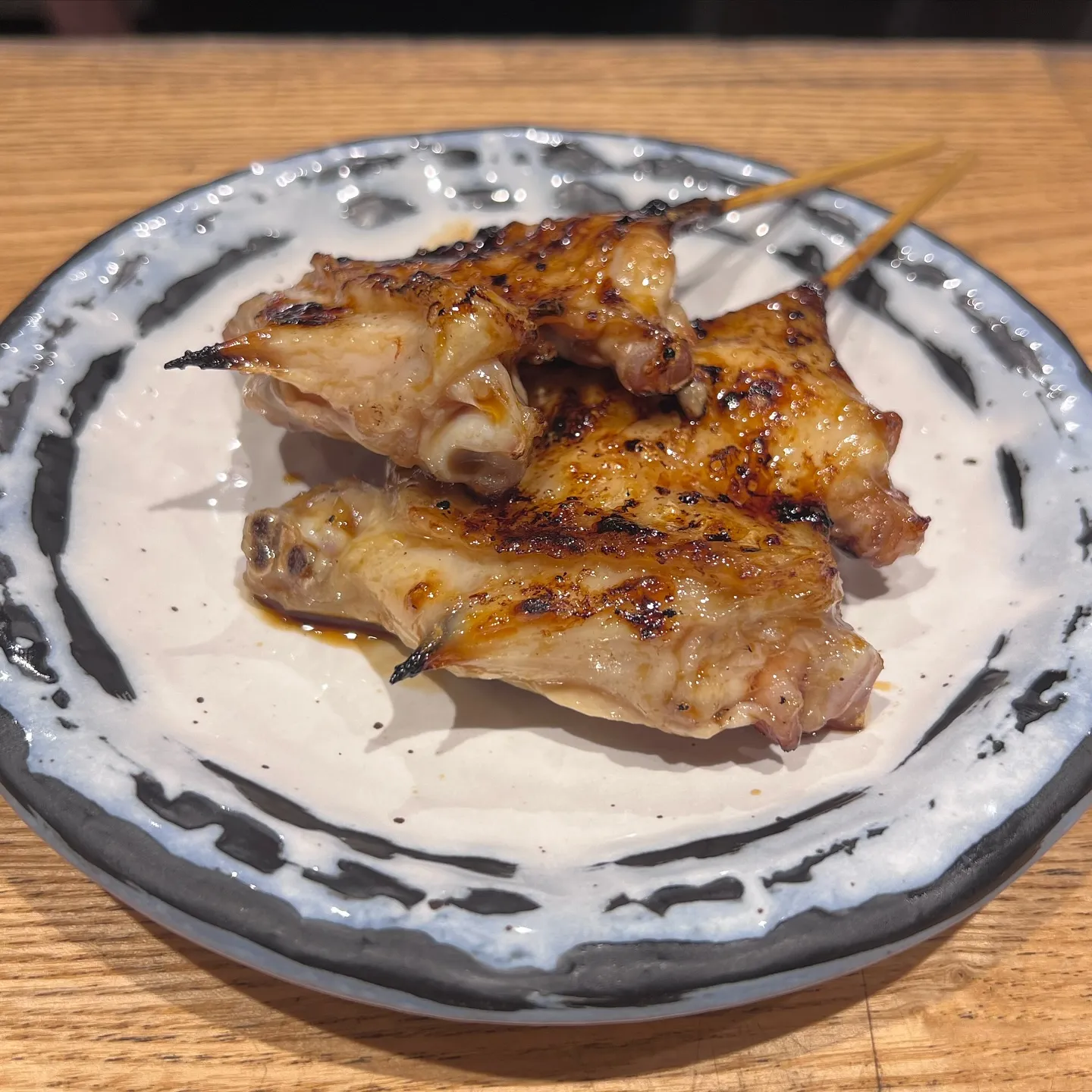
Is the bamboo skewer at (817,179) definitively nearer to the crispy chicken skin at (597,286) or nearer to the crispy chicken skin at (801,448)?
the crispy chicken skin at (597,286)

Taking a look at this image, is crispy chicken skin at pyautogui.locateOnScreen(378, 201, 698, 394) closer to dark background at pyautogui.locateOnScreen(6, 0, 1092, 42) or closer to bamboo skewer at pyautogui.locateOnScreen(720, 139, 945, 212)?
bamboo skewer at pyautogui.locateOnScreen(720, 139, 945, 212)

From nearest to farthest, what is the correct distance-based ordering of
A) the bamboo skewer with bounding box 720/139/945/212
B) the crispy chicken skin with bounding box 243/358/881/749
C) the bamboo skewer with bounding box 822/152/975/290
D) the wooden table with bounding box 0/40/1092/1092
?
the wooden table with bounding box 0/40/1092/1092 → the crispy chicken skin with bounding box 243/358/881/749 → the bamboo skewer with bounding box 720/139/945/212 → the bamboo skewer with bounding box 822/152/975/290

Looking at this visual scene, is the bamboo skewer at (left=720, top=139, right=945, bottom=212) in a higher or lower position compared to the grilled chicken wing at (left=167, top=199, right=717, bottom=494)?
higher

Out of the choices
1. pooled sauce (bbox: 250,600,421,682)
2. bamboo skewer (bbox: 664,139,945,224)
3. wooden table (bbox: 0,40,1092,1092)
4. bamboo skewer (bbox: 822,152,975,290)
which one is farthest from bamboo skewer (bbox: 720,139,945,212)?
pooled sauce (bbox: 250,600,421,682)

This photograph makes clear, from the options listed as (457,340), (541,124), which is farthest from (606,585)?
(541,124)

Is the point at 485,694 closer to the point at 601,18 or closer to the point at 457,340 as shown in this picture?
the point at 457,340

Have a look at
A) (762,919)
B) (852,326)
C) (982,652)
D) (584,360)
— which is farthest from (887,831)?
(852,326)
